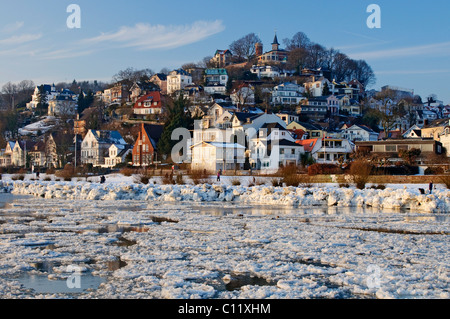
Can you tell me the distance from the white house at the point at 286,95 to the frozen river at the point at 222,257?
98790mm

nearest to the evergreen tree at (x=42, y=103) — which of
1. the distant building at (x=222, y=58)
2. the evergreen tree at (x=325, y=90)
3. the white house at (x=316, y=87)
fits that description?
the distant building at (x=222, y=58)

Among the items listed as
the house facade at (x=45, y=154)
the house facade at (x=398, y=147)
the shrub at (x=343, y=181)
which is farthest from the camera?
the house facade at (x=45, y=154)

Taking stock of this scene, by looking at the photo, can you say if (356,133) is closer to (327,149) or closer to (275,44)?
(327,149)

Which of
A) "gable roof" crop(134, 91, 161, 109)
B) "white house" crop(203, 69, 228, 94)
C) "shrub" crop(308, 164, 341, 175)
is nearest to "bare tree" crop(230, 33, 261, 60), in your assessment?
"white house" crop(203, 69, 228, 94)

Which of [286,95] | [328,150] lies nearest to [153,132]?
[328,150]

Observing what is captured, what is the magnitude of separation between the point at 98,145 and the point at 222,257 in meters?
76.1

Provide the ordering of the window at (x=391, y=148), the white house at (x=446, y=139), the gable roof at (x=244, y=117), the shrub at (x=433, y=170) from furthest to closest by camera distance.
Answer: the gable roof at (x=244, y=117)
the white house at (x=446, y=139)
the window at (x=391, y=148)
the shrub at (x=433, y=170)

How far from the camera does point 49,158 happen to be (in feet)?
289

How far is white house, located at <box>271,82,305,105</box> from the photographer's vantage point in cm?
11600

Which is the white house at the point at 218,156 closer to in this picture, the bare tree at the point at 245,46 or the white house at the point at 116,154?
the white house at the point at 116,154

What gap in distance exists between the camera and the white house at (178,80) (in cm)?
13271

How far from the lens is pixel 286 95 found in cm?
11681

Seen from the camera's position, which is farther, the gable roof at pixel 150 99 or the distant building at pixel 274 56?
the distant building at pixel 274 56
